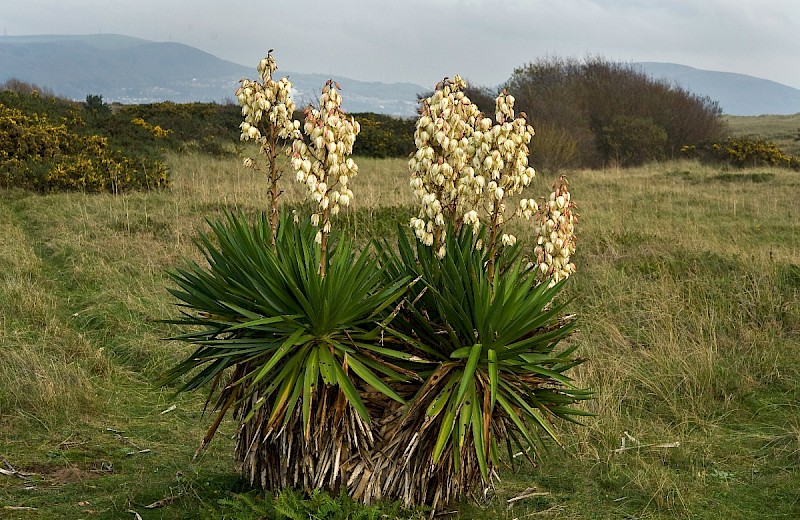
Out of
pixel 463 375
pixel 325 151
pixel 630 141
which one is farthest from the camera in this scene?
pixel 630 141

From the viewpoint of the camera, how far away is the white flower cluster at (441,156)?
144 inches

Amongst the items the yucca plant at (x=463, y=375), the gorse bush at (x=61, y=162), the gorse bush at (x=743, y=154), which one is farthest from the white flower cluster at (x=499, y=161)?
the gorse bush at (x=743, y=154)

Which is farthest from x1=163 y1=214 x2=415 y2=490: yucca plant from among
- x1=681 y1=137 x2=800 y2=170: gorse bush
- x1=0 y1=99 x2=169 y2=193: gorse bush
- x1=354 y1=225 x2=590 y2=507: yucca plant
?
x1=681 y1=137 x2=800 y2=170: gorse bush

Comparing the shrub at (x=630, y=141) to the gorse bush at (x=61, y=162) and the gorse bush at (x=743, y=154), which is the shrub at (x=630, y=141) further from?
the gorse bush at (x=61, y=162)

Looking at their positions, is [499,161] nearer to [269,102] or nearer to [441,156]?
[441,156]

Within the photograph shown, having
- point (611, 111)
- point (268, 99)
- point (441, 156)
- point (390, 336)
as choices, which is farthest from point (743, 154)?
→ point (390, 336)

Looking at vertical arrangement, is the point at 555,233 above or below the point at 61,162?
above

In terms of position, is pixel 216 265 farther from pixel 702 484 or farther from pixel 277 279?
pixel 702 484

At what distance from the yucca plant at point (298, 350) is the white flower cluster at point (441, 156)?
0.36m

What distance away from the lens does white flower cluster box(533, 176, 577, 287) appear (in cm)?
427

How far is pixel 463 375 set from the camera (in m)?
3.31

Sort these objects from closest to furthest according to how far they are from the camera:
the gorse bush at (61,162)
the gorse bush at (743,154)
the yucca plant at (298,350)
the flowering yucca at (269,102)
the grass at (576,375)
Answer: the yucca plant at (298,350) → the grass at (576,375) → the flowering yucca at (269,102) → the gorse bush at (61,162) → the gorse bush at (743,154)

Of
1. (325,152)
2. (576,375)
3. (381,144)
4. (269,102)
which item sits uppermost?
(381,144)

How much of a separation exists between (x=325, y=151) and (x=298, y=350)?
0.97 metres
